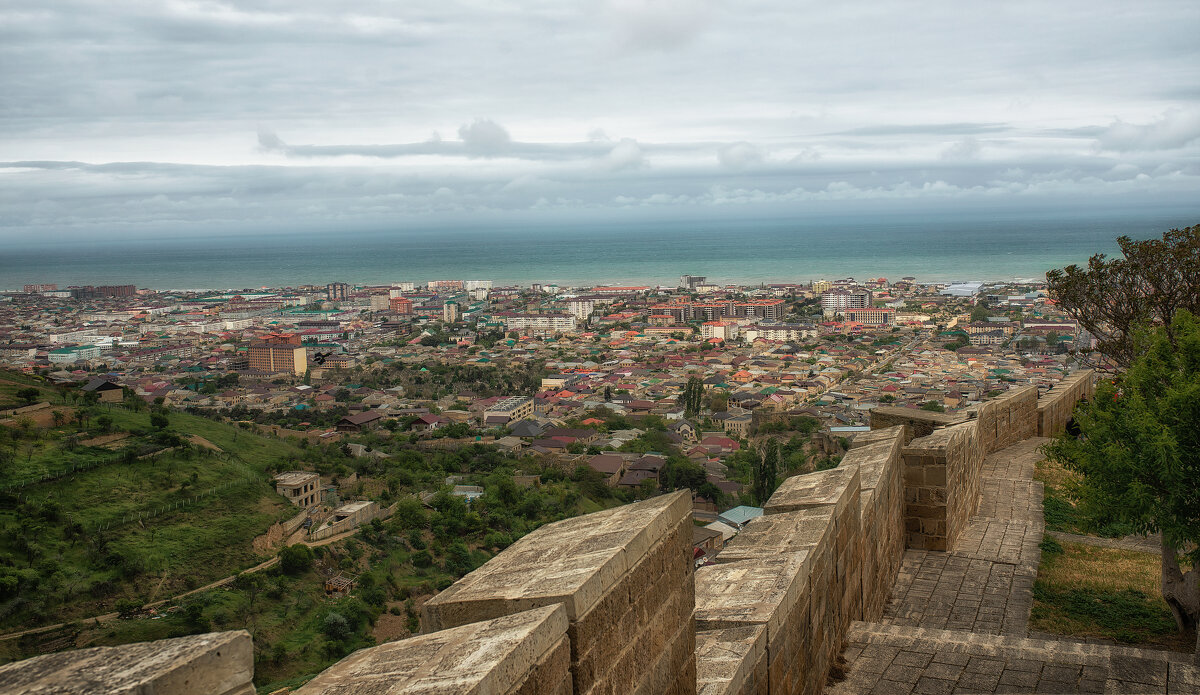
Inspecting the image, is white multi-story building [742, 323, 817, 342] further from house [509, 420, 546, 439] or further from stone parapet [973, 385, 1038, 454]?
stone parapet [973, 385, 1038, 454]

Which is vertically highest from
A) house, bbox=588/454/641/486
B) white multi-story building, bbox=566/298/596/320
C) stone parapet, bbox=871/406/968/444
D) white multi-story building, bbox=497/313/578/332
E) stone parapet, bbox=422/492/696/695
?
stone parapet, bbox=422/492/696/695

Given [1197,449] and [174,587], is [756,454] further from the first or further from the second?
[1197,449]

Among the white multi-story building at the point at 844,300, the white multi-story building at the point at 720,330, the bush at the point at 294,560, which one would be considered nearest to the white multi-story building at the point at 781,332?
the white multi-story building at the point at 720,330

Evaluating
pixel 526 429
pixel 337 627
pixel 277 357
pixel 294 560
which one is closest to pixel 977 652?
pixel 337 627

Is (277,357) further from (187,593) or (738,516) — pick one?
(738,516)

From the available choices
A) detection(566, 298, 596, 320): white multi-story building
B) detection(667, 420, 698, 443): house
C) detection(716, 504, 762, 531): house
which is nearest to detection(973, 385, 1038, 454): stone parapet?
detection(716, 504, 762, 531): house

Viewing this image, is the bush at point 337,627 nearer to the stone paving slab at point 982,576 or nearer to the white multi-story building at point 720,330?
the stone paving slab at point 982,576
